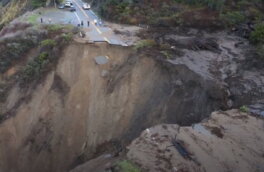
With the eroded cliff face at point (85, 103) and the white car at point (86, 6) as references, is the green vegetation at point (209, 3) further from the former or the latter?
the white car at point (86, 6)

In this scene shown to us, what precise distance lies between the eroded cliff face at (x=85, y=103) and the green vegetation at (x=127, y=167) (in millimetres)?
8144

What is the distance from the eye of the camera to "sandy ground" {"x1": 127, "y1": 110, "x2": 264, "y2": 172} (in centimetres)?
1514

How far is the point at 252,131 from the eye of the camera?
17656mm

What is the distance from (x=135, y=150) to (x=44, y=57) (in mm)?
13456

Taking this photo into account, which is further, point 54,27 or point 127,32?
point 127,32

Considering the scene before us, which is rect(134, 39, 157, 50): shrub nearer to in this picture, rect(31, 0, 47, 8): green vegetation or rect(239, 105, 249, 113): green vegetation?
rect(239, 105, 249, 113): green vegetation

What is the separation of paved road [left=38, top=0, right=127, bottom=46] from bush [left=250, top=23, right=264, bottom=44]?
11.6 meters

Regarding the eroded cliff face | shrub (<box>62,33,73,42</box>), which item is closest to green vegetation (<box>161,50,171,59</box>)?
the eroded cliff face

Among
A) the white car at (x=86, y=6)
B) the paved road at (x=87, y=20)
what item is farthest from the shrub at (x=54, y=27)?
the white car at (x=86, y=6)

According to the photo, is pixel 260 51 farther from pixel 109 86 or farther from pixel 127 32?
pixel 109 86

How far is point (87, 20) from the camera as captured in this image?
3120 centimetres

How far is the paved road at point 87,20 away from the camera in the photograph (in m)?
26.9

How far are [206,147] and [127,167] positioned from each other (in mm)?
4554

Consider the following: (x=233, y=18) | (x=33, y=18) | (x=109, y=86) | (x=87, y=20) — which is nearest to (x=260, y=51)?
(x=233, y=18)
